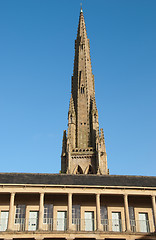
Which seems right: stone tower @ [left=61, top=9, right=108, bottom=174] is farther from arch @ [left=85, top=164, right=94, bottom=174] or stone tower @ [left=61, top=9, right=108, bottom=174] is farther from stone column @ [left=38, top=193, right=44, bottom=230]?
stone column @ [left=38, top=193, right=44, bottom=230]

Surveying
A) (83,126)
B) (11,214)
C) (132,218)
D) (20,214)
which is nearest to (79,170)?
(83,126)

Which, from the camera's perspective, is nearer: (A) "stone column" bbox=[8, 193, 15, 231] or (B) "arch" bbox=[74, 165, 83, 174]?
(A) "stone column" bbox=[8, 193, 15, 231]

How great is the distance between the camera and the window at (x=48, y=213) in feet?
99.0

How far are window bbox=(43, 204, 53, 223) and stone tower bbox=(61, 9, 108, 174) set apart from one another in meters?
27.5

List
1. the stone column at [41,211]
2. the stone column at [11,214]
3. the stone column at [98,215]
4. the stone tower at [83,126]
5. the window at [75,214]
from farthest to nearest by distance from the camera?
the stone tower at [83,126]
the window at [75,214]
the stone column at [98,215]
the stone column at [41,211]
the stone column at [11,214]

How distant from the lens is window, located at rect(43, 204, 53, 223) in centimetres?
3019

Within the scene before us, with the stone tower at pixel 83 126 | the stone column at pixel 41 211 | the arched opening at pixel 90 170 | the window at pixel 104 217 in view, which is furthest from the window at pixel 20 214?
the arched opening at pixel 90 170

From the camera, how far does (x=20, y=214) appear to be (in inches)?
1192

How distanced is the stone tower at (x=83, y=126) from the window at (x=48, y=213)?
27487mm

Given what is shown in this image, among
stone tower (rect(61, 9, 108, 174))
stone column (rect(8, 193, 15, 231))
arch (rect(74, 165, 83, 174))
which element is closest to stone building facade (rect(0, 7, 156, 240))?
stone column (rect(8, 193, 15, 231))

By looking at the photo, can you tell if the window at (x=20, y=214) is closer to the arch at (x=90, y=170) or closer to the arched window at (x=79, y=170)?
the arched window at (x=79, y=170)

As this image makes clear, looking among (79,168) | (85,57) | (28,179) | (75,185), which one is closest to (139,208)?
(75,185)

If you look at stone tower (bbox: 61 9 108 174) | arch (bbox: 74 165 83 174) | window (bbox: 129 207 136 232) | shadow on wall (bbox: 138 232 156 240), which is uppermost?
stone tower (bbox: 61 9 108 174)

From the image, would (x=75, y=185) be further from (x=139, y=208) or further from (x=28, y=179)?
(x=139, y=208)
